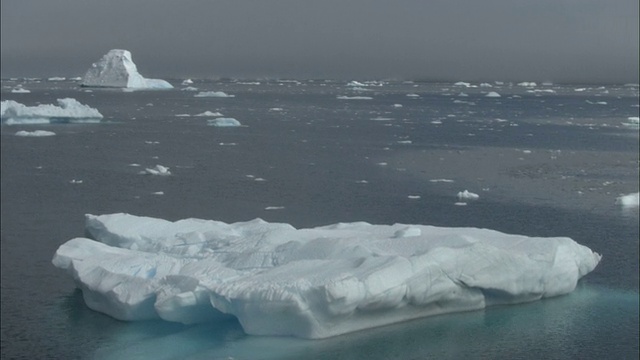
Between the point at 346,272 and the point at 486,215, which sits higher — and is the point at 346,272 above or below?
above

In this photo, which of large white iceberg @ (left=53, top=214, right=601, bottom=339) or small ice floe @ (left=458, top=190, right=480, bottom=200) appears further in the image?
→ small ice floe @ (left=458, top=190, right=480, bottom=200)

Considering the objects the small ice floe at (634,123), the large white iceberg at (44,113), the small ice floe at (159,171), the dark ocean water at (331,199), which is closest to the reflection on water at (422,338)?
the dark ocean water at (331,199)

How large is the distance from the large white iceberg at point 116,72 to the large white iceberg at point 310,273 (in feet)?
110

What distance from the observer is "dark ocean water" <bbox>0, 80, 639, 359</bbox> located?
292 inches

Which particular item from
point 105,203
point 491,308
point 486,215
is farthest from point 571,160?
point 491,308

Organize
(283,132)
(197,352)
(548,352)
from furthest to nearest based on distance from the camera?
(283,132)
(548,352)
(197,352)

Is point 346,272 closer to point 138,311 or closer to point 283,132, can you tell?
point 138,311

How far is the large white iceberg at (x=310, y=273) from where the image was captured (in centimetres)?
720

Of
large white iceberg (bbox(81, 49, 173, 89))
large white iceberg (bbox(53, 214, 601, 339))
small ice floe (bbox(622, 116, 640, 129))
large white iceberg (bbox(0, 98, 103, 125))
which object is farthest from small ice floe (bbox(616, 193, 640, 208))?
large white iceberg (bbox(81, 49, 173, 89))

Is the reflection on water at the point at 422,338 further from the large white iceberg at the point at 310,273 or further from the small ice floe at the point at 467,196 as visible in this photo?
the small ice floe at the point at 467,196

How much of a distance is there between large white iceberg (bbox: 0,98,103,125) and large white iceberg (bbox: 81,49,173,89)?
14.6m

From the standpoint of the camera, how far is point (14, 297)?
8.42 m

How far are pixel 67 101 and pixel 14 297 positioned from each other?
62.2 ft

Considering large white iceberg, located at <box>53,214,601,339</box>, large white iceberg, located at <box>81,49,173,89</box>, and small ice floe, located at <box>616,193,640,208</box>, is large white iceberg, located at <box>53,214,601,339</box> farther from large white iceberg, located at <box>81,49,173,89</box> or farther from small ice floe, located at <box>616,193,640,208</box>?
large white iceberg, located at <box>81,49,173,89</box>
